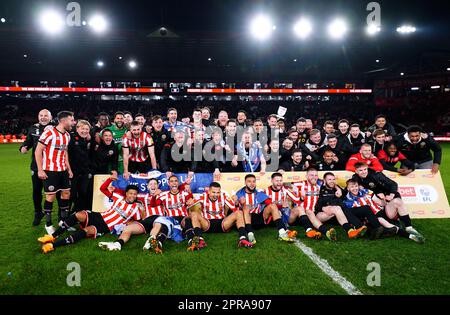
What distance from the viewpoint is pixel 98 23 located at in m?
16.0

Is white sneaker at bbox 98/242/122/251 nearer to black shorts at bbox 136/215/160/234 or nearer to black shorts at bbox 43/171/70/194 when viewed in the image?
black shorts at bbox 136/215/160/234

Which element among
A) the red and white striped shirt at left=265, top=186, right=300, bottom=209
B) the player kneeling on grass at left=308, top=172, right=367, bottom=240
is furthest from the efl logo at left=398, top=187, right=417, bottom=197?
the red and white striped shirt at left=265, top=186, right=300, bottom=209

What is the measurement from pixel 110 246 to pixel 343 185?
13.7ft

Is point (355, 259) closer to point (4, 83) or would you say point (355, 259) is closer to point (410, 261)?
point (410, 261)

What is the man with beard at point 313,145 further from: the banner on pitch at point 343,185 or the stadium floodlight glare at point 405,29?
the stadium floodlight glare at point 405,29

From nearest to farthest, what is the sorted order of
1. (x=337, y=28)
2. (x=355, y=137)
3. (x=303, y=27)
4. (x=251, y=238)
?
(x=251, y=238)
(x=355, y=137)
(x=337, y=28)
(x=303, y=27)

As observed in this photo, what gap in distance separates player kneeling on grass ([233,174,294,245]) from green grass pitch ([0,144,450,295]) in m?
0.24

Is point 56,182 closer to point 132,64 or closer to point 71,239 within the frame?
point 71,239

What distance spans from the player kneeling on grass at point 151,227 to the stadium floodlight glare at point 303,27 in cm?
1514

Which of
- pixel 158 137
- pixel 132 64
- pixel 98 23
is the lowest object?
pixel 158 137

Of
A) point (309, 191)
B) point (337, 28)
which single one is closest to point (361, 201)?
point (309, 191)

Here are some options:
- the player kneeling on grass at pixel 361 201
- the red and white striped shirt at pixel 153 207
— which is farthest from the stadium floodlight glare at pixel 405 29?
the red and white striped shirt at pixel 153 207

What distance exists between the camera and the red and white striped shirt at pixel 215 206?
4.77m
